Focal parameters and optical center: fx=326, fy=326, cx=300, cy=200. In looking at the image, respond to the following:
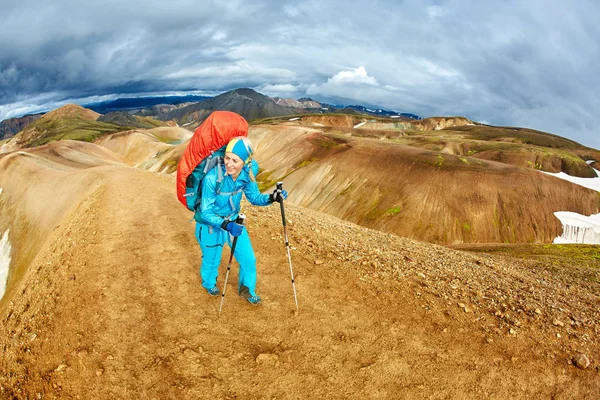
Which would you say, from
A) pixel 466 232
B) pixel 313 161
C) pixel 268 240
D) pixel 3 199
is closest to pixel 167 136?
pixel 313 161

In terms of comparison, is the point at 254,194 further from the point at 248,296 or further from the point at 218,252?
the point at 248,296

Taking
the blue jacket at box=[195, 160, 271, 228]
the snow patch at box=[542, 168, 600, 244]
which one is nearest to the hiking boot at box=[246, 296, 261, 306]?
the blue jacket at box=[195, 160, 271, 228]

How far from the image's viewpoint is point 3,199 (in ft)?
137

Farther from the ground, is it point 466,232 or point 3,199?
point 3,199

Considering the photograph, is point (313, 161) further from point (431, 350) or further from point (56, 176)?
point (431, 350)

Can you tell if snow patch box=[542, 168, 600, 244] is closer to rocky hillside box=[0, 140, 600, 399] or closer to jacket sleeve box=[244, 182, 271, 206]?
rocky hillside box=[0, 140, 600, 399]

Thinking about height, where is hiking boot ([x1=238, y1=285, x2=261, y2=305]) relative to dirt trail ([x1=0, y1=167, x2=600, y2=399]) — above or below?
above

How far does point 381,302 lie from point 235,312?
3725 millimetres

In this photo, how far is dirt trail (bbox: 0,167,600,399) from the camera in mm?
5992

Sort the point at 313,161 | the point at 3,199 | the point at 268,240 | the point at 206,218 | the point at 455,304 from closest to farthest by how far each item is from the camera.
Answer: the point at 206,218, the point at 455,304, the point at 268,240, the point at 3,199, the point at 313,161

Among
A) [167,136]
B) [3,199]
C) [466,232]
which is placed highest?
[167,136]

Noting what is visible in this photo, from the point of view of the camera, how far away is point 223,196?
279 inches

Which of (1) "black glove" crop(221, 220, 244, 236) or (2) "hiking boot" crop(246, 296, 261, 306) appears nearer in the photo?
(1) "black glove" crop(221, 220, 244, 236)

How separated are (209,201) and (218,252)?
5.05 feet
